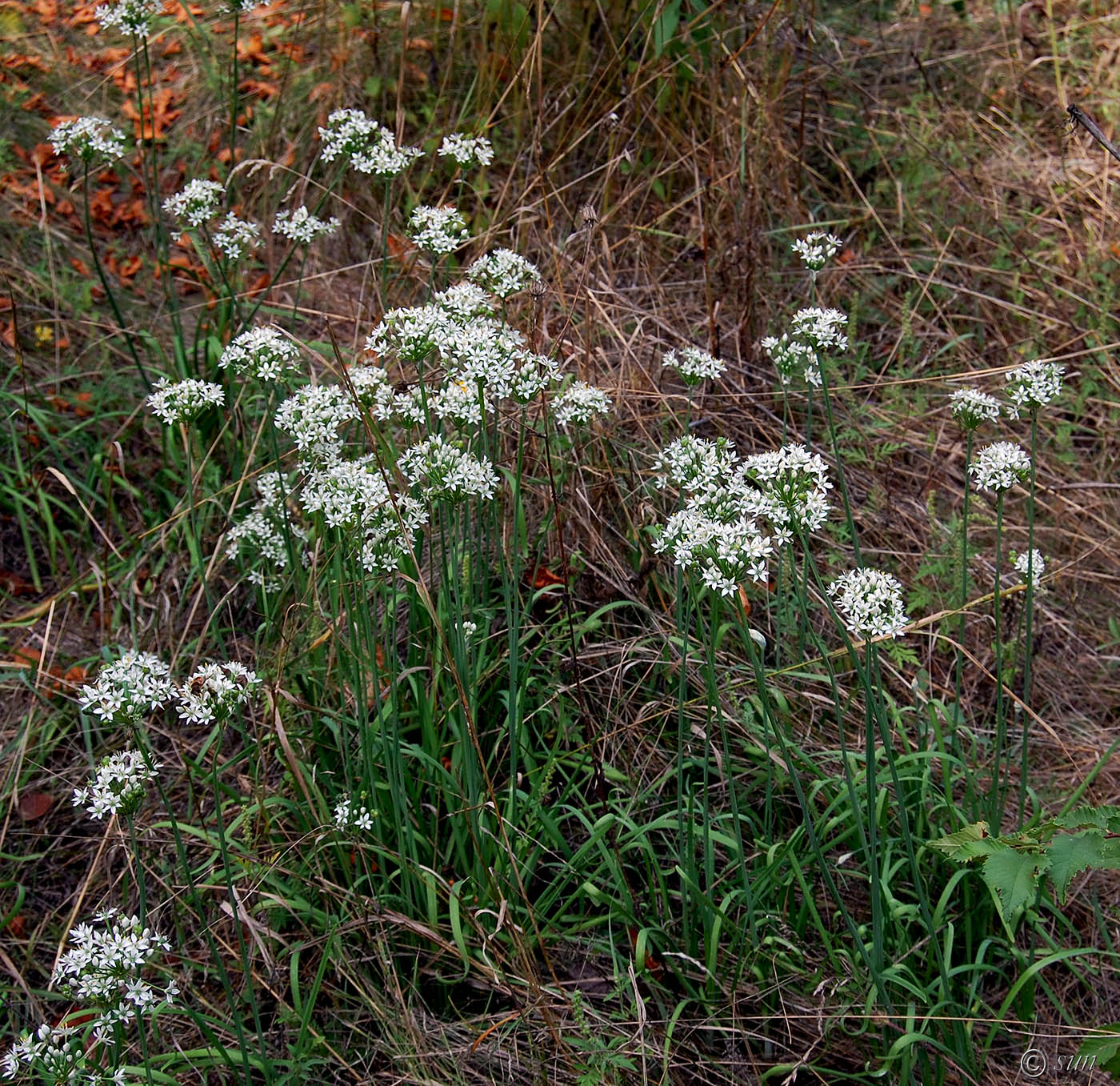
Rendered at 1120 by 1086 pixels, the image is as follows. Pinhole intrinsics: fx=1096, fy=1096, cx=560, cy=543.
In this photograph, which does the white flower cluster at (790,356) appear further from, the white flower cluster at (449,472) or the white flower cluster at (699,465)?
the white flower cluster at (449,472)

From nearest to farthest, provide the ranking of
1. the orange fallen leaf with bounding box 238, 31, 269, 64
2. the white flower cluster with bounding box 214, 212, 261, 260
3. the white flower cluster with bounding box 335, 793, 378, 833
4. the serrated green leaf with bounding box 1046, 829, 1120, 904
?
the serrated green leaf with bounding box 1046, 829, 1120, 904 < the white flower cluster with bounding box 335, 793, 378, 833 < the white flower cluster with bounding box 214, 212, 261, 260 < the orange fallen leaf with bounding box 238, 31, 269, 64

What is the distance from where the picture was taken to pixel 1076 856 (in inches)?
76.5

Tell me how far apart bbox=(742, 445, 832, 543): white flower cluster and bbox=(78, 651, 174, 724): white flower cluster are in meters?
1.26

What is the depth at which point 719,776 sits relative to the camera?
2.95 m

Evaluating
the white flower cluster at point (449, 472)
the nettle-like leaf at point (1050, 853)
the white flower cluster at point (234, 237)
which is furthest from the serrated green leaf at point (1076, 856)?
the white flower cluster at point (234, 237)

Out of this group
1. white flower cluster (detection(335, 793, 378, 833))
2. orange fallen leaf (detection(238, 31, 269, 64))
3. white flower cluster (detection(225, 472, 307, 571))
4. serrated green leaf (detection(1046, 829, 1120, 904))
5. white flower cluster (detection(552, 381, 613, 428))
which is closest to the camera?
serrated green leaf (detection(1046, 829, 1120, 904))

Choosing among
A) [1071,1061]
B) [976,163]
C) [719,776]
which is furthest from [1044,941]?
[976,163]

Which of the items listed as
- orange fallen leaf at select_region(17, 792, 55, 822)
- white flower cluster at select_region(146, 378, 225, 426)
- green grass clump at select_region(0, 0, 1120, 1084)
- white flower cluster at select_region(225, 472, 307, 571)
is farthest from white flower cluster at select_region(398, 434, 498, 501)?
orange fallen leaf at select_region(17, 792, 55, 822)

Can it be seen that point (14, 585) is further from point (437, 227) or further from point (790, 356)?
point (790, 356)

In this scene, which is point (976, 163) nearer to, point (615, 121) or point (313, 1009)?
point (615, 121)

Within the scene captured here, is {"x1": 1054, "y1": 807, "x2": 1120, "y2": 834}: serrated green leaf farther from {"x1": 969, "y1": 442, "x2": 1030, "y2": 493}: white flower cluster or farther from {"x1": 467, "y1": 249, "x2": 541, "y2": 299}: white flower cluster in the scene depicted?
{"x1": 467, "y1": 249, "x2": 541, "y2": 299}: white flower cluster

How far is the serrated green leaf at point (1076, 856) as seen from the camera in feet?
6.30

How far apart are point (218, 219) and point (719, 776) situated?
3345 millimetres

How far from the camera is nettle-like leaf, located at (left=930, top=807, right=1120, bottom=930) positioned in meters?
1.94
